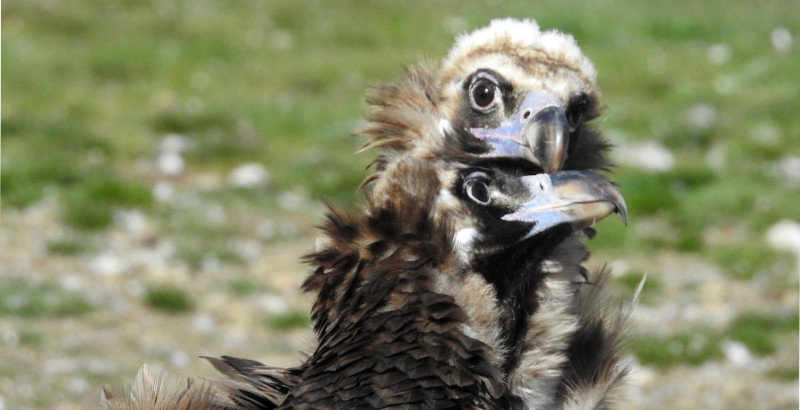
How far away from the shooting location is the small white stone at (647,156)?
10.2 meters

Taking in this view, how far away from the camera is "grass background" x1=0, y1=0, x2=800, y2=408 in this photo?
25.4 ft

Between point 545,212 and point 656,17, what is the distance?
12.2 metres

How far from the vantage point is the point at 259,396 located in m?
3.37

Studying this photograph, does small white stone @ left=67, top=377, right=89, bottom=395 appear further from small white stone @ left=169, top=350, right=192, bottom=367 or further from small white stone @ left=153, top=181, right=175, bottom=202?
small white stone @ left=153, top=181, right=175, bottom=202

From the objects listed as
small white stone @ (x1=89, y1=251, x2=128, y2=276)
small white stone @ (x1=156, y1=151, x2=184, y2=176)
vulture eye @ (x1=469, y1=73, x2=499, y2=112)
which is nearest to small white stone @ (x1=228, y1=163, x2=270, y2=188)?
small white stone @ (x1=156, y1=151, x2=184, y2=176)

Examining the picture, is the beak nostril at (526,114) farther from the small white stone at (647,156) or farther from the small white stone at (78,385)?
the small white stone at (647,156)

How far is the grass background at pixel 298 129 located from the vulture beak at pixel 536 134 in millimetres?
654

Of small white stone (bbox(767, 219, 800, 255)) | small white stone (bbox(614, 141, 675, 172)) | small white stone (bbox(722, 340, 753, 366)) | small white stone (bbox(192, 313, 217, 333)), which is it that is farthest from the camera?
small white stone (bbox(614, 141, 675, 172))

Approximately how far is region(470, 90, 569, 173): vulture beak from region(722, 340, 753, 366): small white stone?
4108mm

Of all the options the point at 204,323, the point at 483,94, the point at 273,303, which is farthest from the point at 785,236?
the point at 483,94

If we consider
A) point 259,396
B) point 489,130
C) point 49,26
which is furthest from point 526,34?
point 49,26

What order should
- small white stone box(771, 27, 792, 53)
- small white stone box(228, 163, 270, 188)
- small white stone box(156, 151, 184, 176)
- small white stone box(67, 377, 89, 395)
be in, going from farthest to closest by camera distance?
small white stone box(771, 27, 792, 53) < small white stone box(156, 151, 184, 176) < small white stone box(228, 163, 270, 188) < small white stone box(67, 377, 89, 395)

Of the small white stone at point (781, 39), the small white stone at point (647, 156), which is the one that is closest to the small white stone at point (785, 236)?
the small white stone at point (647, 156)

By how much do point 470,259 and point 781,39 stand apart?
11.9 meters
